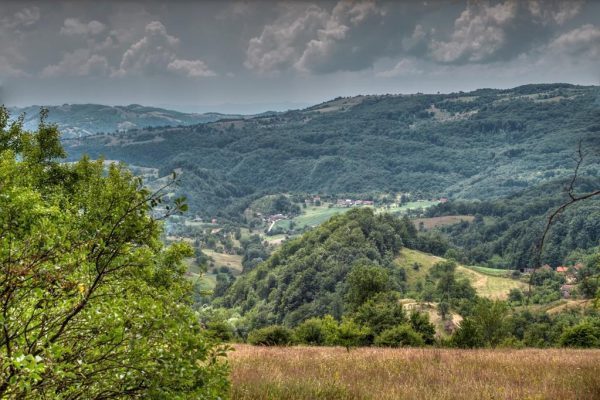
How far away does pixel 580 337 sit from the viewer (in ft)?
116

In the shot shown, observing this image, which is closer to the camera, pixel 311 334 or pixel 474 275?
pixel 311 334

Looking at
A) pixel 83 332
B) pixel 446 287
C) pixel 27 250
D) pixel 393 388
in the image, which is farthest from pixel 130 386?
pixel 446 287

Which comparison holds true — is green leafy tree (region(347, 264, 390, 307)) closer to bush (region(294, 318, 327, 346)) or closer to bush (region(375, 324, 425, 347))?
bush (region(294, 318, 327, 346))

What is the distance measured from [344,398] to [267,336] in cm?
1845

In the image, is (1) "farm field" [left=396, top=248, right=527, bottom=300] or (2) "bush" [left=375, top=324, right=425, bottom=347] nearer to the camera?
(2) "bush" [left=375, top=324, right=425, bottom=347]

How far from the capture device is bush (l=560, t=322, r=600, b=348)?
35.0 m

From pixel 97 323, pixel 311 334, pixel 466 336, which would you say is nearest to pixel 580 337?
pixel 466 336

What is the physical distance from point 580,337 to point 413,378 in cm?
3362

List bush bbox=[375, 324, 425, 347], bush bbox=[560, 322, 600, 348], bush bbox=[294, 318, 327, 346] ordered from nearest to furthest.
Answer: bush bbox=[375, 324, 425, 347]
bush bbox=[294, 318, 327, 346]
bush bbox=[560, 322, 600, 348]

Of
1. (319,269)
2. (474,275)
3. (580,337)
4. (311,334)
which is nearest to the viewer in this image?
(311,334)

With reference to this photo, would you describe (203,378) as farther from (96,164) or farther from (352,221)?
(352,221)

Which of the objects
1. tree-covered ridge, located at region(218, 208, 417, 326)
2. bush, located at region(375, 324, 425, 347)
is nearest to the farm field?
tree-covered ridge, located at region(218, 208, 417, 326)

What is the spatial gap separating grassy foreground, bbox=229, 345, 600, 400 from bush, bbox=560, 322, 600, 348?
28.8 m

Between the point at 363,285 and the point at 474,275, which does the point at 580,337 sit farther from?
the point at 474,275
